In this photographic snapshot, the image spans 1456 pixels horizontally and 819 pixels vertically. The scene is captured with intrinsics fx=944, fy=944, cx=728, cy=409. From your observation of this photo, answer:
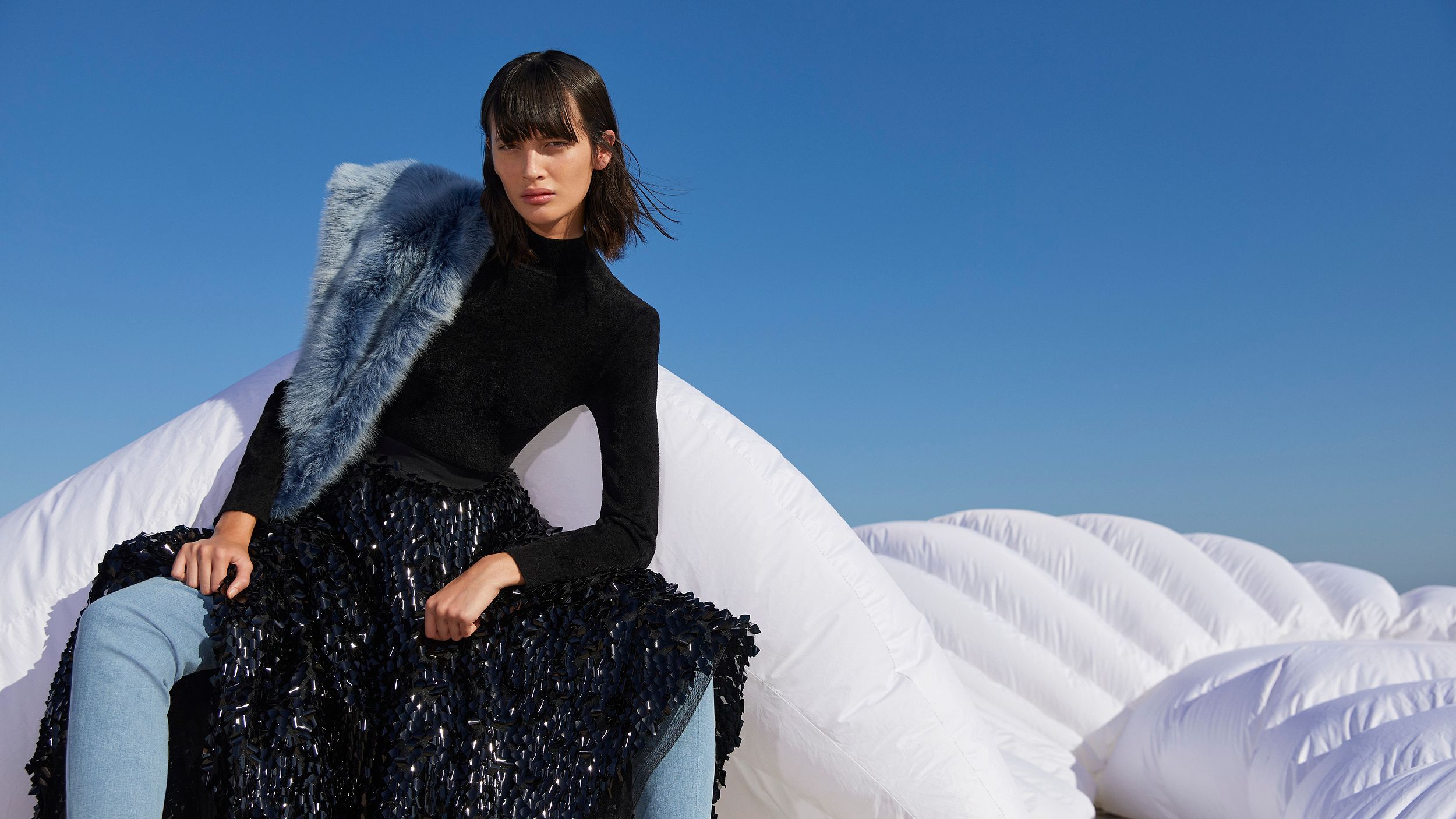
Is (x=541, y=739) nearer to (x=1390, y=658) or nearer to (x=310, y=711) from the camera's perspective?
(x=310, y=711)

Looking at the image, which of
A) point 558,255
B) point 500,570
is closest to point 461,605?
point 500,570

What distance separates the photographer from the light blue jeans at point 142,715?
78 cm

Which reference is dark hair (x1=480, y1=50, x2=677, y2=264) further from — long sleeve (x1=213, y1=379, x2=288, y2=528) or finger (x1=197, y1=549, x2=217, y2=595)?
finger (x1=197, y1=549, x2=217, y2=595)

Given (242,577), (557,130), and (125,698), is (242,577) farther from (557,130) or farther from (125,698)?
(557,130)

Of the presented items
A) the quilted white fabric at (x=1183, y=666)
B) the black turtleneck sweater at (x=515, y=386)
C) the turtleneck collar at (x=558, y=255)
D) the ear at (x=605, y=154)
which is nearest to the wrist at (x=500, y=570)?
the black turtleneck sweater at (x=515, y=386)

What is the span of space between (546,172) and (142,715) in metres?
0.66

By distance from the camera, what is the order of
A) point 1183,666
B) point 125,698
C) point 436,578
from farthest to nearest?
point 1183,666 → point 436,578 → point 125,698

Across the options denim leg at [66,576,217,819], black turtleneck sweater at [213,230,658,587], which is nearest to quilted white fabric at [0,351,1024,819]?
black turtleneck sweater at [213,230,658,587]

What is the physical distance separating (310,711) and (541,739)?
215mm

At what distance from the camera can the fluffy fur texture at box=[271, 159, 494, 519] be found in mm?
1033

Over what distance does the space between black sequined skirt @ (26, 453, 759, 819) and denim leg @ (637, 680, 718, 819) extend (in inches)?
0.9

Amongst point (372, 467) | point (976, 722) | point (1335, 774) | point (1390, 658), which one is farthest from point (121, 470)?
point (1390, 658)

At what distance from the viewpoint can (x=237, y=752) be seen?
0.84m

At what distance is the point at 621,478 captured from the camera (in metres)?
1.01
